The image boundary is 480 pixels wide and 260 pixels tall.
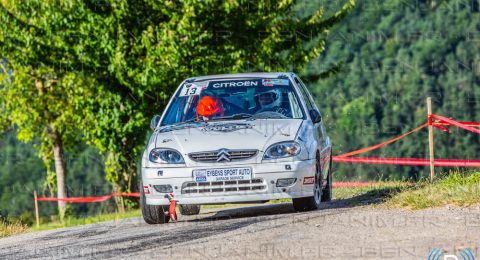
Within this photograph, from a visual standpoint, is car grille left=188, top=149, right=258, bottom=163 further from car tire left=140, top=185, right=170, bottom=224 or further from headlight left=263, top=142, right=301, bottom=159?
car tire left=140, top=185, right=170, bottom=224

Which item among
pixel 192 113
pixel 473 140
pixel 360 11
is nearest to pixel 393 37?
pixel 360 11

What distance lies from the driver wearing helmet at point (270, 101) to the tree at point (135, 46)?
41.0 feet

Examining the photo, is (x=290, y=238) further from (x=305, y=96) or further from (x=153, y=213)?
(x=305, y=96)

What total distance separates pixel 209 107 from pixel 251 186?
5.10ft

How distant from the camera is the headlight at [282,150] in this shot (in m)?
11.1

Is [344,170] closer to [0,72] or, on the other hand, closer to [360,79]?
[360,79]

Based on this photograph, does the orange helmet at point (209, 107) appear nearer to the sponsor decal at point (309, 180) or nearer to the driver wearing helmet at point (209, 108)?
the driver wearing helmet at point (209, 108)

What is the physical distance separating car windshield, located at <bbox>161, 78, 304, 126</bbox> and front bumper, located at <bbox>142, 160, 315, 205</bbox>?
44.3 inches

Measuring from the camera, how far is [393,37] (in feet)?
525

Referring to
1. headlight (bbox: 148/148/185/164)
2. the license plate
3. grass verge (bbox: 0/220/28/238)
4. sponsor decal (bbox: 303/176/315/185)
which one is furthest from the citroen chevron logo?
grass verge (bbox: 0/220/28/238)

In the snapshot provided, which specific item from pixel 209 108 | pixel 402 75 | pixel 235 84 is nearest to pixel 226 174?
pixel 209 108

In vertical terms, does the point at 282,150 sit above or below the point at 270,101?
below

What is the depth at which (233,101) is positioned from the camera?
40.8 ft

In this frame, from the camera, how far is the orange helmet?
12227 millimetres
